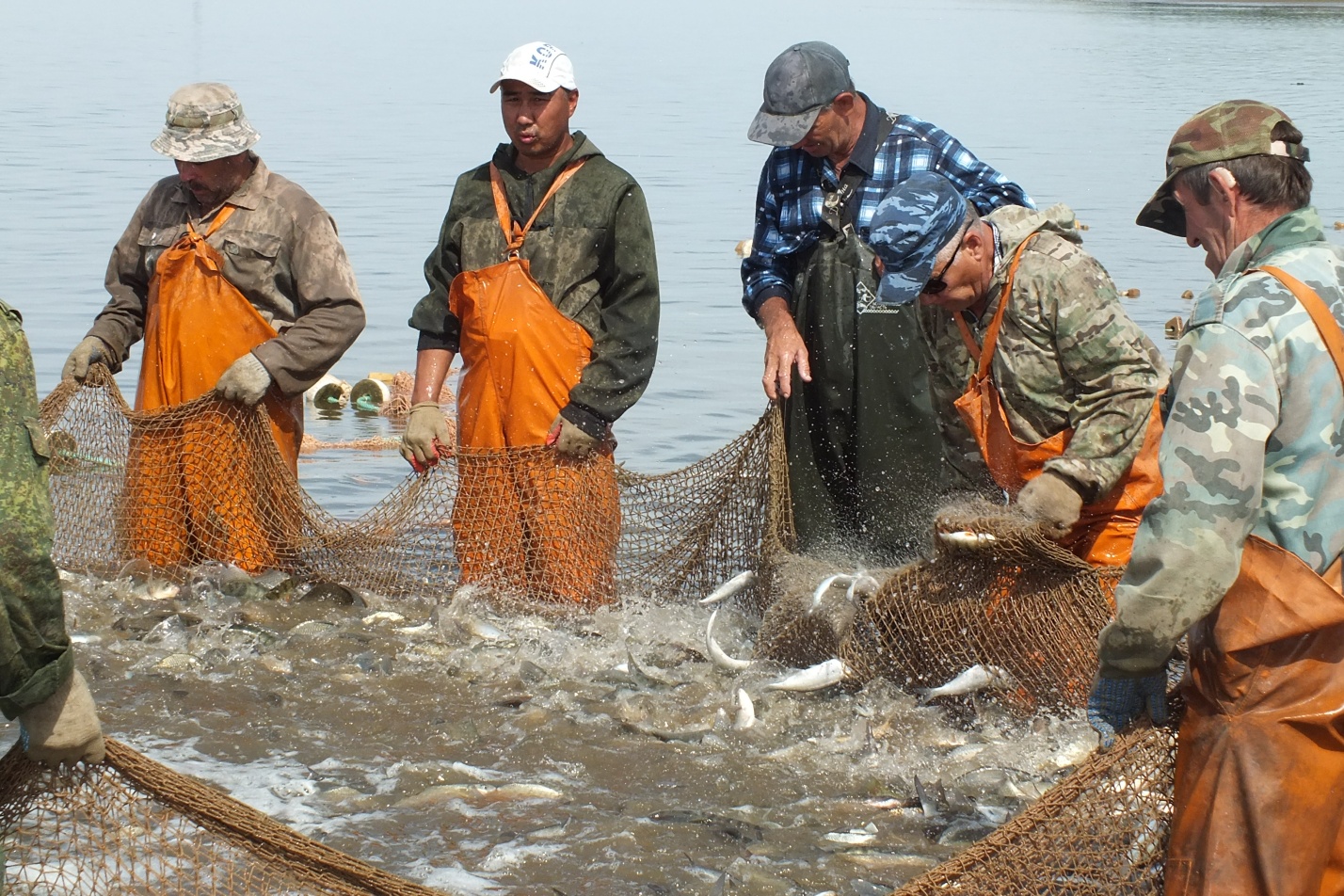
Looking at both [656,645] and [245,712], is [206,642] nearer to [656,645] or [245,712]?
[245,712]

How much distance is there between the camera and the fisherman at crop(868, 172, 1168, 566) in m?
4.49

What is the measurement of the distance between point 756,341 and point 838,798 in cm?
1036

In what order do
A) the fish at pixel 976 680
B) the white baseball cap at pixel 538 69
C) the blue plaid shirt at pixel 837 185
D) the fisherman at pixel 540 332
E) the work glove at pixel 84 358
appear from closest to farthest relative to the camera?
the fish at pixel 976 680 → the blue plaid shirt at pixel 837 185 → the white baseball cap at pixel 538 69 → the fisherman at pixel 540 332 → the work glove at pixel 84 358

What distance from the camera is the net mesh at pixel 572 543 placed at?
4.73 metres

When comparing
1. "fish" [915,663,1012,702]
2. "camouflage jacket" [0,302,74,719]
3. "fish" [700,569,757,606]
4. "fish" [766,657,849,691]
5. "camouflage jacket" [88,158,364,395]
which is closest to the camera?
"camouflage jacket" [0,302,74,719]

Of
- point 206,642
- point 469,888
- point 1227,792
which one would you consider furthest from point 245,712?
point 1227,792

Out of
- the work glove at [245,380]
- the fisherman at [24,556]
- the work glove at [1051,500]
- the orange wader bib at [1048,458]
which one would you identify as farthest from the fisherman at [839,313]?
the fisherman at [24,556]

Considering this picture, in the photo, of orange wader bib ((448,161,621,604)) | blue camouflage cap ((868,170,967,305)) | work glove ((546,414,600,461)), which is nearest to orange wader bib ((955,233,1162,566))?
blue camouflage cap ((868,170,967,305))

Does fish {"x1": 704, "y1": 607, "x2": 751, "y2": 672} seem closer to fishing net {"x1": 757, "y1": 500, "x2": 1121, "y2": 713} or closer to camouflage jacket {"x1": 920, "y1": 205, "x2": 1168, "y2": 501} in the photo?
fishing net {"x1": 757, "y1": 500, "x2": 1121, "y2": 713}

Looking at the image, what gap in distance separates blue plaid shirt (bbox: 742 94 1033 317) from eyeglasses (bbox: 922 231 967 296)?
1017mm

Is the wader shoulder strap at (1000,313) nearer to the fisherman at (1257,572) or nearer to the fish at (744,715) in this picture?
the fisherman at (1257,572)

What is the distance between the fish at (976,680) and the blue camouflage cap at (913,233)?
1.25m

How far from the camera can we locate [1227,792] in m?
3.09

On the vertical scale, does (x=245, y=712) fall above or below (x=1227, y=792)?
below
